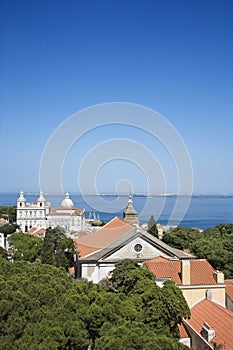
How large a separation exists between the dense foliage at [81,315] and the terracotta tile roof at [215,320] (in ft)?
4.38

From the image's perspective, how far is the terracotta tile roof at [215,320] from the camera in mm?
11508

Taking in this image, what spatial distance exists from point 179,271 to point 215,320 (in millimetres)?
3708

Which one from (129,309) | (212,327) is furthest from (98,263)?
(129,309)

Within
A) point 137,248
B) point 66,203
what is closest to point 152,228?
point 137,248

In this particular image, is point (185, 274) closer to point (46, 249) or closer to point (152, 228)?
point (46, 249)

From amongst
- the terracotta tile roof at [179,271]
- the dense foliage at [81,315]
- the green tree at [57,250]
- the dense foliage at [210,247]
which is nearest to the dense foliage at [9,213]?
the green tree at [57,250]

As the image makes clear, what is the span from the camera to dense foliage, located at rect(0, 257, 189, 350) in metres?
7.63

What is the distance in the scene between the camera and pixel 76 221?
57.9 m

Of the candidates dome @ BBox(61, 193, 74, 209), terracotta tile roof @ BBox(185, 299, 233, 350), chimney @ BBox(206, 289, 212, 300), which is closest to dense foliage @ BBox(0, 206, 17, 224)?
dome @ BBox(61, 193, 74, 209)

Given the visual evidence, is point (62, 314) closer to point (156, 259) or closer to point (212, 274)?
point (212, 274)

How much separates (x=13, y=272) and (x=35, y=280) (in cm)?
217

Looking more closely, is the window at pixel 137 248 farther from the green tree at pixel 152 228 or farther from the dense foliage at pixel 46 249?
the green tree at pixel 152 228

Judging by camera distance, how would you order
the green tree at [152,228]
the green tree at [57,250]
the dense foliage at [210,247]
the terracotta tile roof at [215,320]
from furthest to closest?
the green tree at [152,228] < the green tree at [57,250] < the dense foliage at [210,247] < the terracotta tile roof at [215,320]

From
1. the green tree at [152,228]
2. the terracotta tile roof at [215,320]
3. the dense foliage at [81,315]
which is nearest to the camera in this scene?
the dense foliage at [81,315]
